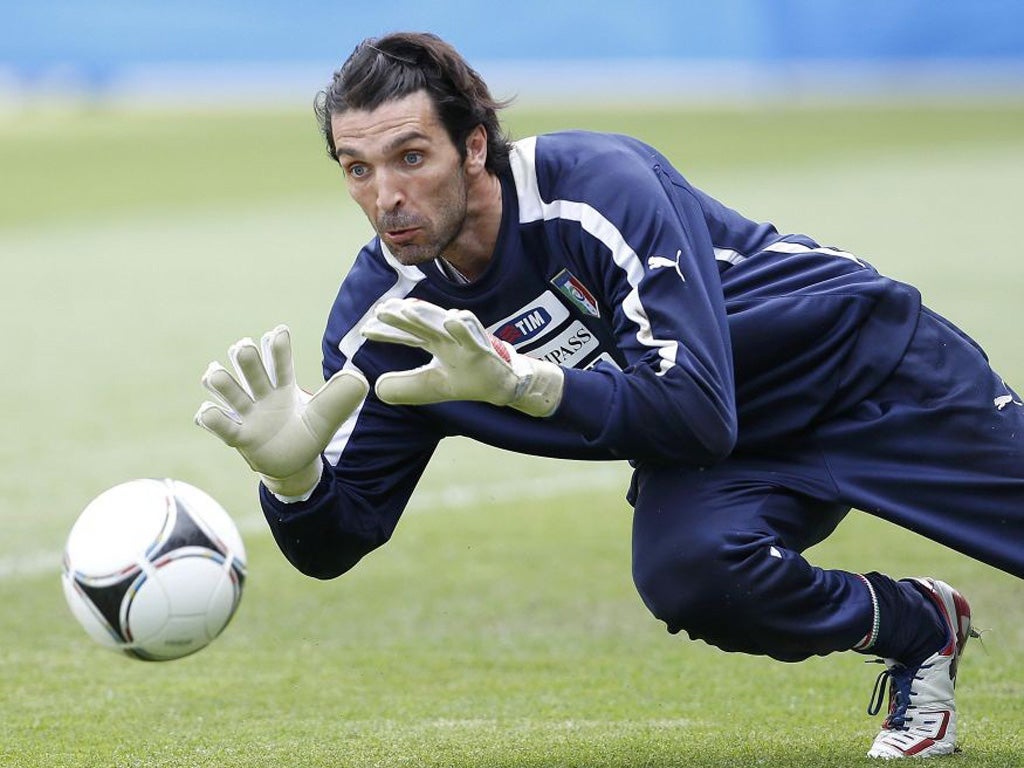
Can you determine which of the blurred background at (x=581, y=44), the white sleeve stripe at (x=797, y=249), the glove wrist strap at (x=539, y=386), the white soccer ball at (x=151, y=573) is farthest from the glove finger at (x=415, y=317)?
the blurred background at (x=581, y=44)

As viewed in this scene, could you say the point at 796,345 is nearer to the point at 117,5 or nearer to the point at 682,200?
the point at 682,200

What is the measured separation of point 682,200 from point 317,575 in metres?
1.52

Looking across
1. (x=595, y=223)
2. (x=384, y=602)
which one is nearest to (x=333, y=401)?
(x=595, y=223)

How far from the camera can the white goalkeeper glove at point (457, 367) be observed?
4.04 meters

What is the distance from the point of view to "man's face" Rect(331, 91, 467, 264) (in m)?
4.52

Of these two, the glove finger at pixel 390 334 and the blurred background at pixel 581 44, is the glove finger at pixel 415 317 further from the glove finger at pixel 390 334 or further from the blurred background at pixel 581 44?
the blurred background at pixel 581 44

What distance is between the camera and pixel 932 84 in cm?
3084

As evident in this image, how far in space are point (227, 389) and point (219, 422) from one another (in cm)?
9

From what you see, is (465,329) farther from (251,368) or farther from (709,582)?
(709,582)

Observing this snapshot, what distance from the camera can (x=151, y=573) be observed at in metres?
4.67

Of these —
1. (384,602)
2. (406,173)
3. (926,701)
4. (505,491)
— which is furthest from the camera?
(505,491)

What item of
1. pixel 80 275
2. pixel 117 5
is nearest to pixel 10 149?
pixel 117 5

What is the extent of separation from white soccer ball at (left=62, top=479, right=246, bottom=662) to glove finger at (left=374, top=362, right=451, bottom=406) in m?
0.91

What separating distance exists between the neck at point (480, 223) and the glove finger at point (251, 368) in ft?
2.00
